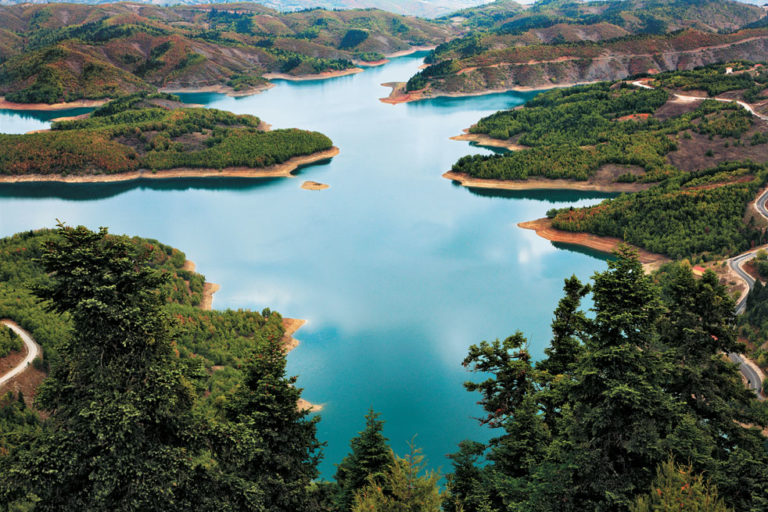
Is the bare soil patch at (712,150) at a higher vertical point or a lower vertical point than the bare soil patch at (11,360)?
higher

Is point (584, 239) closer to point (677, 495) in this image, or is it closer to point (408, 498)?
point (677, 495)

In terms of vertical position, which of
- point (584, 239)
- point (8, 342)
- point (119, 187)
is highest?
point (119, 187)

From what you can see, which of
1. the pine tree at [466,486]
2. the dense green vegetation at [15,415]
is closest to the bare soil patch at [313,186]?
the dense green vegetation at [15,415]

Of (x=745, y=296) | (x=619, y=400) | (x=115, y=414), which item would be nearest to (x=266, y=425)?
(x=115, y=414)

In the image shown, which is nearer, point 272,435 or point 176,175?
point 272,435

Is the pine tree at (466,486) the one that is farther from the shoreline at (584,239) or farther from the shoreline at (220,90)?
the shoreline at (220,90)

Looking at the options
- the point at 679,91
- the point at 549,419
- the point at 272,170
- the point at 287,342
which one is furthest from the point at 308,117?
the point at 549,419

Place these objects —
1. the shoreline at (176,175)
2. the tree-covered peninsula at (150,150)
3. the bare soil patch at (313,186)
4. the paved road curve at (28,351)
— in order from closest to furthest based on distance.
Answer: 1. the paved road curve at (28,351)
2. the bare soil patch at (313,186)
3. the shoreline at (176,175)
4. the tree-covered peninsula at (150,150)
